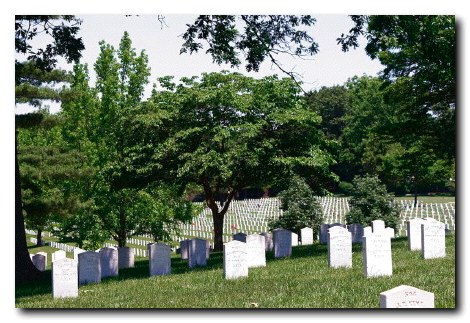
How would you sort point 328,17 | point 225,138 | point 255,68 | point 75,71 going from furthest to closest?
point 225,138
point 75,71
point 255,68
point 328,17

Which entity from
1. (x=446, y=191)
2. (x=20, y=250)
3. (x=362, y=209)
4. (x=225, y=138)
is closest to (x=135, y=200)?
(x=225, y=138)

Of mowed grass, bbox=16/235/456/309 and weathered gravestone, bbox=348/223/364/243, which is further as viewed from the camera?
weathered gravestone, bbox=348/223/364/243

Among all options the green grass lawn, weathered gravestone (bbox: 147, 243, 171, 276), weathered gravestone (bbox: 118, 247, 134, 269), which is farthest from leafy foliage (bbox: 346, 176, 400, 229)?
weathered gravestone (bbox: 147, 243, 171, 276)

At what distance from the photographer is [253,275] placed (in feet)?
37.0

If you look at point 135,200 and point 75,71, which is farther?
point 135,200

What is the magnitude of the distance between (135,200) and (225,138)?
4049mm

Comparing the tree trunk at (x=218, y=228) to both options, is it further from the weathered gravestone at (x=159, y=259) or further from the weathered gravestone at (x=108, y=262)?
the weathered gravestone at (x=159, y=259)

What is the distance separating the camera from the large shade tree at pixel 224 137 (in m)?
15.6

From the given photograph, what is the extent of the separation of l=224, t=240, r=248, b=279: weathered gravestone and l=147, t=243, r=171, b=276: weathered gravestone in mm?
1791

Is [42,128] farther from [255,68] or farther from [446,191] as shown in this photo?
[446,191]

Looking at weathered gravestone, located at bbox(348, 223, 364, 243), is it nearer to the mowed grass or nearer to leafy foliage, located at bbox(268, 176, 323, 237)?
leafy foliage, located at bbox(268, 176, 323, 237)

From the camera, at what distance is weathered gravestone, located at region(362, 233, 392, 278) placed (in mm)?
10375

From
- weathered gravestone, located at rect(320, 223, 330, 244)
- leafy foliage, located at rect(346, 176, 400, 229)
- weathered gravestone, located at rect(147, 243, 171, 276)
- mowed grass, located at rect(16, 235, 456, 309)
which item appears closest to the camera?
mowed grass, located at rect(16, 235, 456, 309)

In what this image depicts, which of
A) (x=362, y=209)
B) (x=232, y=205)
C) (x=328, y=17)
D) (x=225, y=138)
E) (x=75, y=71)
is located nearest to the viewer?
(x=328, y=17)
